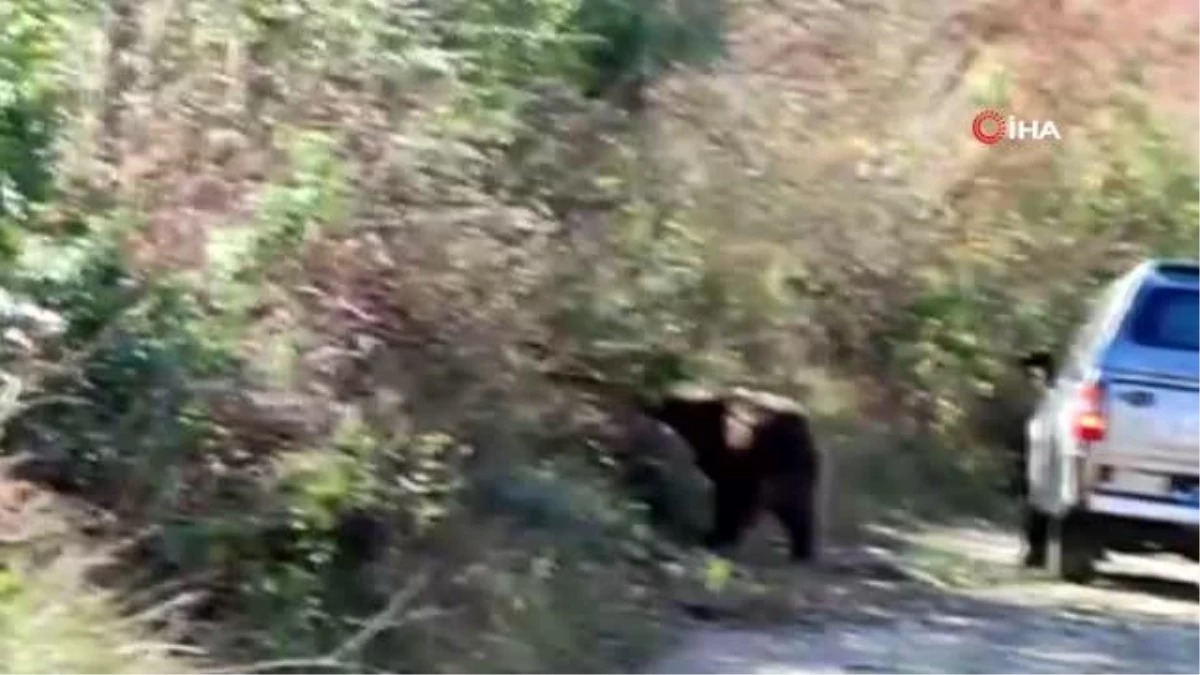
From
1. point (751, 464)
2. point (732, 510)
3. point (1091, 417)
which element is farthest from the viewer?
point (751, 464)

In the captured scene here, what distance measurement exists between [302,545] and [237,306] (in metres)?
0.83

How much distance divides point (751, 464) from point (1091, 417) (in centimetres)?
180

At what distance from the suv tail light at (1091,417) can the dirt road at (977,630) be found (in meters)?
0.82

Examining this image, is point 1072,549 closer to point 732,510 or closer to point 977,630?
point 732,510

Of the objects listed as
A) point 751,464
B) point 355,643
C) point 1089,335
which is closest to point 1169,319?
point 1089,335

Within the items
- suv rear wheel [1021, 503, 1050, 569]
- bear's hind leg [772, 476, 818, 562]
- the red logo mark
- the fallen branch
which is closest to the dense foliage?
the fallen branch

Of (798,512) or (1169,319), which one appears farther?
(1169,319)

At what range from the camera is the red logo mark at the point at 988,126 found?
2194 cm

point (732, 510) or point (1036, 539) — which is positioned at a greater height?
point (1036, 539)

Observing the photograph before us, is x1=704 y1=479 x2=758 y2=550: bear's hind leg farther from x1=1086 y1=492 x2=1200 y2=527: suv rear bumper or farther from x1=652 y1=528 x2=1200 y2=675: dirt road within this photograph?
x1=1086 y1=492 x2=1200 y2=527: suv rear bumper

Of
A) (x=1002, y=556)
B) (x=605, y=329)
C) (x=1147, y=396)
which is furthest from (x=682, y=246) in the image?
(x=1002, y=556)

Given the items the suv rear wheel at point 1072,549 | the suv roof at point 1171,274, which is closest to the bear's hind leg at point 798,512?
the suv rear wheel at point 1072,549

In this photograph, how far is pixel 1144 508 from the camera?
52.9 ft

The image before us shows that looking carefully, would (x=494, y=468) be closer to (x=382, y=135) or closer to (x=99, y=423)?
(x=382, y=135)
